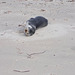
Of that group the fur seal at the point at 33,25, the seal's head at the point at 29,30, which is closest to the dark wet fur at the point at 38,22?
the fur seal at the point at 33,25

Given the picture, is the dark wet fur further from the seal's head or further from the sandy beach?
the seal's head

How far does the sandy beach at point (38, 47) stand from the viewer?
9.20ft

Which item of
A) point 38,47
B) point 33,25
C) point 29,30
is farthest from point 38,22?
point 38,47

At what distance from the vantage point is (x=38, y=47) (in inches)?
137

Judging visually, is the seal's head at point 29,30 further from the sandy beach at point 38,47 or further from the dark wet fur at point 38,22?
the dark wet fur at point 38,22

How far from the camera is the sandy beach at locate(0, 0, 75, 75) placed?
2.80 metres

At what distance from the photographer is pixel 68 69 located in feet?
9.17

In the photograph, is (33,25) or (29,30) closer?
(29,30)

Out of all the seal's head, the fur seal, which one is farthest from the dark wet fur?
the seal's head

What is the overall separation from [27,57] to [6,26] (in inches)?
63.6

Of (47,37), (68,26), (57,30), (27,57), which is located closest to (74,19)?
(68,26)

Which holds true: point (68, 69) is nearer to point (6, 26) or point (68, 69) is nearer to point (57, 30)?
point (57, 30)

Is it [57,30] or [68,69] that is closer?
[68,69]

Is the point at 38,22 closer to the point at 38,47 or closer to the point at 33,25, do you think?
the point at 33,25
